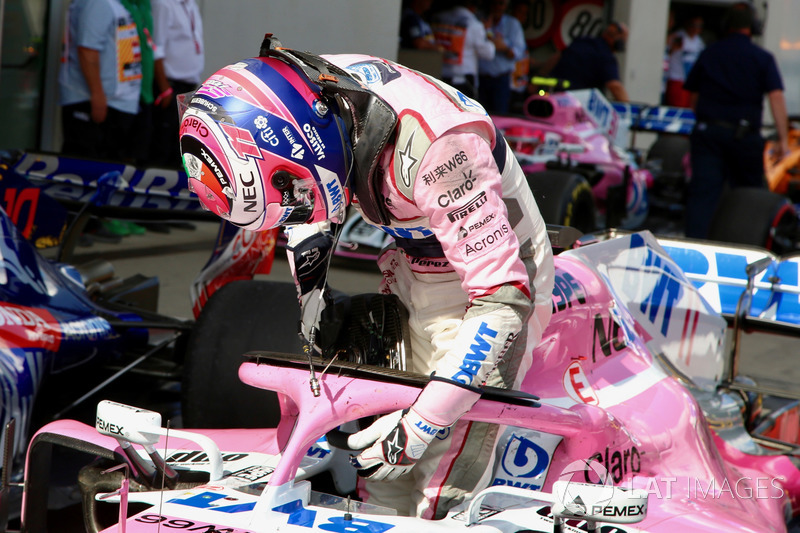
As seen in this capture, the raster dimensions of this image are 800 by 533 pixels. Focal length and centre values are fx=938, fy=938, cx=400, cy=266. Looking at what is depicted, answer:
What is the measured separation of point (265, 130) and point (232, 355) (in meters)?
1.29

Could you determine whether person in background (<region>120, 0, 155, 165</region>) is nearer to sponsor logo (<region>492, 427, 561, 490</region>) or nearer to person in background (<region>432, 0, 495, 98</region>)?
person in background (<region>432, 0, 495, 98</region>)

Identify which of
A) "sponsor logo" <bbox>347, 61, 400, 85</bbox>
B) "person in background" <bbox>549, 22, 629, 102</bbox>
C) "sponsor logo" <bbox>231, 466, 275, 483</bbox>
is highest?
"person in background" <bbox>549, 22, 629, 102</bbox>

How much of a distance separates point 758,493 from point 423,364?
115cm

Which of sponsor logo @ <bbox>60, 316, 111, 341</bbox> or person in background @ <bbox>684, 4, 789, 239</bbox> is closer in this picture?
sponsor logo @ <bbox>60, 316, 111, 341</bbox>

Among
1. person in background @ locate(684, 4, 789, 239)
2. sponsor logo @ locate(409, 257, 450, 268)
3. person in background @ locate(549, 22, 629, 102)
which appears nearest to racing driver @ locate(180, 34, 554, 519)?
sponsor logo @ locate(409, 257, 450, 268)

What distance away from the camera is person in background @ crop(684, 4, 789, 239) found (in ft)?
21.0

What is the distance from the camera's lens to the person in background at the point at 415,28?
8.38 meters

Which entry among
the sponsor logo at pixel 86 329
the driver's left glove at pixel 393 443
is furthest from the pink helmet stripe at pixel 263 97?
the sponsor logo at pixel 86 329

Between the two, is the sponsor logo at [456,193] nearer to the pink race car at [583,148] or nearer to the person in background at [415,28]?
the pink race car at [583,148]

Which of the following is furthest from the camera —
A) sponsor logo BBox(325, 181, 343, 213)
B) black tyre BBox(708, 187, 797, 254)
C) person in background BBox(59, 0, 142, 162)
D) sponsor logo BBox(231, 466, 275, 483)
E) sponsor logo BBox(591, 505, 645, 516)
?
person in background BBox(59, 0, 142, 162)

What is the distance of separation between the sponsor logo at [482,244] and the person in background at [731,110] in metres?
5.23

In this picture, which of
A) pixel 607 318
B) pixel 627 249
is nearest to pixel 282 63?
pixel 607 318

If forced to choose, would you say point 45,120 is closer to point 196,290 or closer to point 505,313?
point 196,290

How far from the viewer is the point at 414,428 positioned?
1.74m
